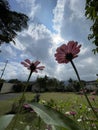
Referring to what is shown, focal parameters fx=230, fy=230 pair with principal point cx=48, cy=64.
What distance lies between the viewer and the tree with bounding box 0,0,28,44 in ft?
57.9

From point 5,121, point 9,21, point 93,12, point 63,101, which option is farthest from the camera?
point 9,21

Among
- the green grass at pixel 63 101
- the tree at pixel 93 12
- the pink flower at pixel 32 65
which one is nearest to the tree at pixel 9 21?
the green grass at pixel 63 101

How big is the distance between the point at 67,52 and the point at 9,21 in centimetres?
1776

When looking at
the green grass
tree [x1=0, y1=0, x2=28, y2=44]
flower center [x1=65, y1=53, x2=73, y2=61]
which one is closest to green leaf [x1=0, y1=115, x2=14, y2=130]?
flower center [x1=65, y1=53, x2=73, y2=61]

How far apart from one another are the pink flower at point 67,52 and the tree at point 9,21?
675 inches

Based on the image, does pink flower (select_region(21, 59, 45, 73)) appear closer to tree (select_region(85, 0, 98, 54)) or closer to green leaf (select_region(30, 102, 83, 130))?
green leaf (select_region(30, 102, 83, 130))

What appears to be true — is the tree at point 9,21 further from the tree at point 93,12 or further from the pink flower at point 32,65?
the pink flower at point 32,65

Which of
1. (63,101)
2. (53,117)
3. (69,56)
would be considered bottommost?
(53,117)

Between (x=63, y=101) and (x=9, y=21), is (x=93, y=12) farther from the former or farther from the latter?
(x=9, y=21)

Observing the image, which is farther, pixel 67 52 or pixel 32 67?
pixel 32 67

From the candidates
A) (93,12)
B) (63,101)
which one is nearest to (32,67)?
(93,12)

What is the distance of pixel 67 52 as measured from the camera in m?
0.69

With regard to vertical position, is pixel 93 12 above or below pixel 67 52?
above

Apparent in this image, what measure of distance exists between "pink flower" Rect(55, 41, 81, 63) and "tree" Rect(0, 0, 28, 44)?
1715 cm
